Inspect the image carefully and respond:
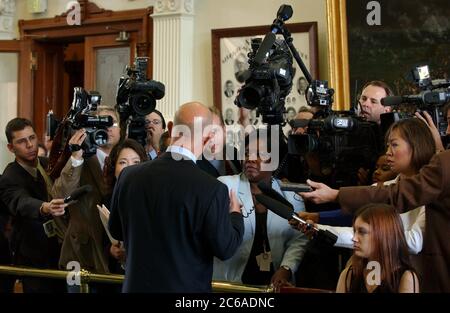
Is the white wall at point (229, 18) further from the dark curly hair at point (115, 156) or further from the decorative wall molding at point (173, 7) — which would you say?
the dark curly hair at point (115, 156)

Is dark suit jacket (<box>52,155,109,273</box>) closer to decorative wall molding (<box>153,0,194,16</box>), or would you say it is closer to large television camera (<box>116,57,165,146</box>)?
large television camera (<box>116,57,165,146</box>)

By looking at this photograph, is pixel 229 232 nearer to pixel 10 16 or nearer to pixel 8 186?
pixel 8 186

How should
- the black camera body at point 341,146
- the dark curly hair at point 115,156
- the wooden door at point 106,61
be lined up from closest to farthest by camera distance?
1. the black camera body at point 341,146
2. the dark curly hair at point 115,156
3. the wooden door at point 106,61

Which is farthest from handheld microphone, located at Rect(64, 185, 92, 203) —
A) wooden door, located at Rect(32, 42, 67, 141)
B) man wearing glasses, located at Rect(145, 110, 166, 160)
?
wooden door, located at Rect(32, 42, 67, 141)

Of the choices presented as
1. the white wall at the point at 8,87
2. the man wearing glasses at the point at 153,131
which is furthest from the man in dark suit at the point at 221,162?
the white wall at the point at 8,87

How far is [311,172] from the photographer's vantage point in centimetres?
432

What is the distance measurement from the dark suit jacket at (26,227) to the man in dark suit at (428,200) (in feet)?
7.36

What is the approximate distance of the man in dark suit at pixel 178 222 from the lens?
10.3 feet

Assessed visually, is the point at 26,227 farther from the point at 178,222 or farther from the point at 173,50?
the point at 173,50

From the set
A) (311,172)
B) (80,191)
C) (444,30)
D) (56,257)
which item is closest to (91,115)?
(80,191)

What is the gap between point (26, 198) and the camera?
4.78 meters

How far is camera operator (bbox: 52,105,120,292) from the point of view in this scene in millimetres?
4395

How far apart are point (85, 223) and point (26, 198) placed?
0.59 m
